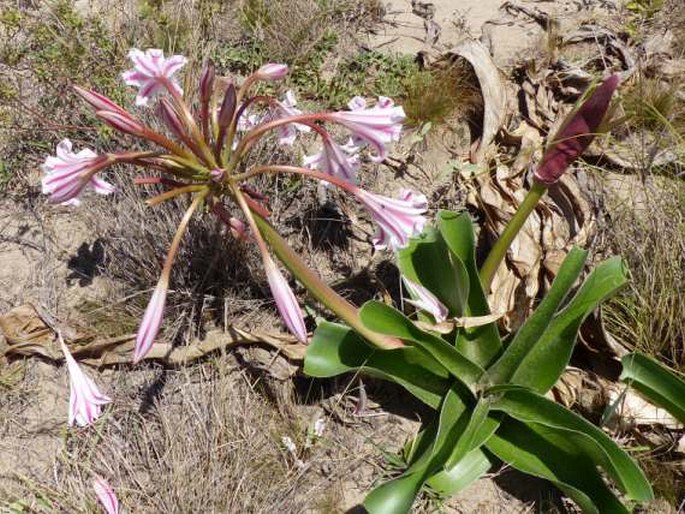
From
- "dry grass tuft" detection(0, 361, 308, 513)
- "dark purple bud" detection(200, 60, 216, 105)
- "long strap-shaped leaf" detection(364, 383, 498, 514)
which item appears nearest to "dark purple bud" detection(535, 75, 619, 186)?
"long strap-shaped leaf" detection(364, 383, 498, 514)

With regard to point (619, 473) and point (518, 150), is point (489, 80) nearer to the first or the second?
point (518, 150)

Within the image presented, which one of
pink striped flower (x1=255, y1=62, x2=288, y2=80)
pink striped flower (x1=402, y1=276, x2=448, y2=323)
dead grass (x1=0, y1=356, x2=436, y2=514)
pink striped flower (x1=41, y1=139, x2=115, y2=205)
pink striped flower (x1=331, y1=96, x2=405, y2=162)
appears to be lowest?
dead grass (x1=0, y1=356, x2=436, y2=514)

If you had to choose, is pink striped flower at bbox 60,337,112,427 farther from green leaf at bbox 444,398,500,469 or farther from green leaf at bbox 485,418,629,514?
green leaf at bbox 485,418,629,514

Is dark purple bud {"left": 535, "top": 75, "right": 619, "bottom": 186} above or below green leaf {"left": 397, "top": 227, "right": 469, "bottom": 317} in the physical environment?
above

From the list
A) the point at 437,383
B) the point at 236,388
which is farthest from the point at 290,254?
the point at 236,388

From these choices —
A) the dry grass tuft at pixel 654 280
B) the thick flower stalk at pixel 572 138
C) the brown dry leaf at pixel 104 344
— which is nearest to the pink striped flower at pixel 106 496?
the brown dry leaf at pixel 104 344

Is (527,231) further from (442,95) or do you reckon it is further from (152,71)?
(152,71)

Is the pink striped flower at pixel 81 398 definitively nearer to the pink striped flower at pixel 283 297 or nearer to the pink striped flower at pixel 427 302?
the pink striped flower at pixel 283 297

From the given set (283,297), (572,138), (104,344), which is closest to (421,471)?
(283,297)
